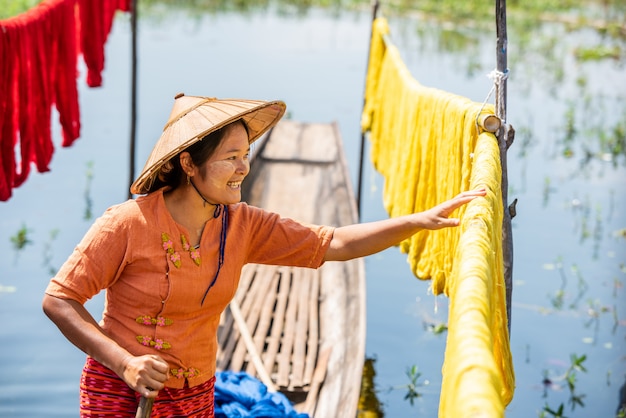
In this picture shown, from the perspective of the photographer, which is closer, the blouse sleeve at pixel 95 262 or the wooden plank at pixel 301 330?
the blouse sleeve at pixel 95 262

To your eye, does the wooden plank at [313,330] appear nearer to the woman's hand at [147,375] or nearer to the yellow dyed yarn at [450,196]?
the yellow dyed yarn at [450,196]

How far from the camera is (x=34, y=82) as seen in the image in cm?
403

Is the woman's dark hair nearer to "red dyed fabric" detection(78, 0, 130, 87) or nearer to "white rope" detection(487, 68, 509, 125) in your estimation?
"white rope" detection(487, 68, 509, 125)

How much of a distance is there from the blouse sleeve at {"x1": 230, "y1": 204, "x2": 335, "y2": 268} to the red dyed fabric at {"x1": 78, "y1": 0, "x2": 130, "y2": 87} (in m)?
2.96

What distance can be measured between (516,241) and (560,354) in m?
1.99

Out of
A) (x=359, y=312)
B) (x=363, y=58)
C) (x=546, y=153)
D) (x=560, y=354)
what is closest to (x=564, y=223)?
(x=546, y=153)

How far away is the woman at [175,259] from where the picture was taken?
6.82ft

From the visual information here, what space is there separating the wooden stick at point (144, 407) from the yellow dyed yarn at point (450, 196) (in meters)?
0.67

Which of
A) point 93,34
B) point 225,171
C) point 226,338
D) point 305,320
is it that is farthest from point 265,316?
point 225,171

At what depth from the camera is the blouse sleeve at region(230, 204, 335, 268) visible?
2369 mm

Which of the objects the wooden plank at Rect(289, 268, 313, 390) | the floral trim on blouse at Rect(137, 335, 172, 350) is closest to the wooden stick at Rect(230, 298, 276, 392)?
the wooden plank at Rect(289, 268, 313, 390)

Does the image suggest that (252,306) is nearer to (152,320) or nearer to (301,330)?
(301,330)

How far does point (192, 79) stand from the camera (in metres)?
12.8

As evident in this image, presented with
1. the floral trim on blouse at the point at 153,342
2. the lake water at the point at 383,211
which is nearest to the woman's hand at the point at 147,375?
the floral trim on blouse at the point at 153,342
